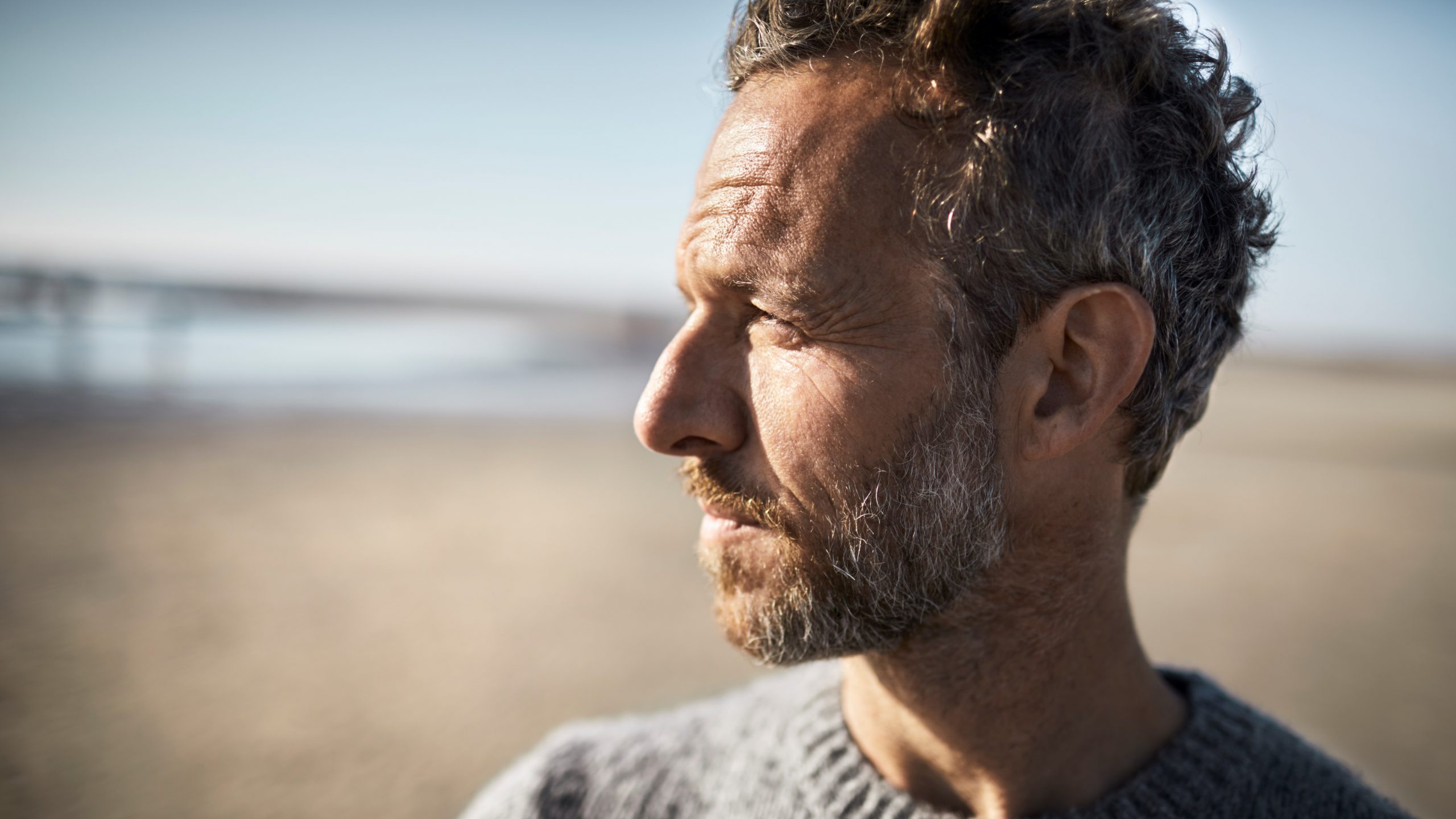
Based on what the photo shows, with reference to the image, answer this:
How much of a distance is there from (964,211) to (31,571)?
6181 millimetres

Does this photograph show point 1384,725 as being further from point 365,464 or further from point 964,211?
point 365,464

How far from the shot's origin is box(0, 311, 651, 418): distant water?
35.0ft

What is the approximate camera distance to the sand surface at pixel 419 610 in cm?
376

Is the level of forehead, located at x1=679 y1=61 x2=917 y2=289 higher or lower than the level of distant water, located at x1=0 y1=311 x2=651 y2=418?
higher

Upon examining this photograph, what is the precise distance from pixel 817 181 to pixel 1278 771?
1210 mm

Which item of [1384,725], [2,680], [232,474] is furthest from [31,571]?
[1384,725]

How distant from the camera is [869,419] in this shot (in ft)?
4.15

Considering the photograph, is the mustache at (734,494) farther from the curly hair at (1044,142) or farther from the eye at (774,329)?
the curly hair at (1044,142)

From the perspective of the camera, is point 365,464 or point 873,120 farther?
point 365,464

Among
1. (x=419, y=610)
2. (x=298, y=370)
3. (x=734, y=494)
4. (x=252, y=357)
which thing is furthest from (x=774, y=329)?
(x=252, y=357)

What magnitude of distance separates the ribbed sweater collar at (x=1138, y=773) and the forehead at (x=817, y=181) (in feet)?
2.70

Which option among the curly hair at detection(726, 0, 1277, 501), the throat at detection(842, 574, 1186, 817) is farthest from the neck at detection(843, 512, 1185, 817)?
the curly hair at detection(726, 0, 1277, 501)

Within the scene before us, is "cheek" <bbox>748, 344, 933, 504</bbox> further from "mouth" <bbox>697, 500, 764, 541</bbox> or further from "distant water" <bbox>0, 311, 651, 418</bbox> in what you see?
"distant water" <bbox>0, 311, 651, 418</bbox>

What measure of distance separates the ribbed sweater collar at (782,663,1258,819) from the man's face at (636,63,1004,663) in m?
0.28
